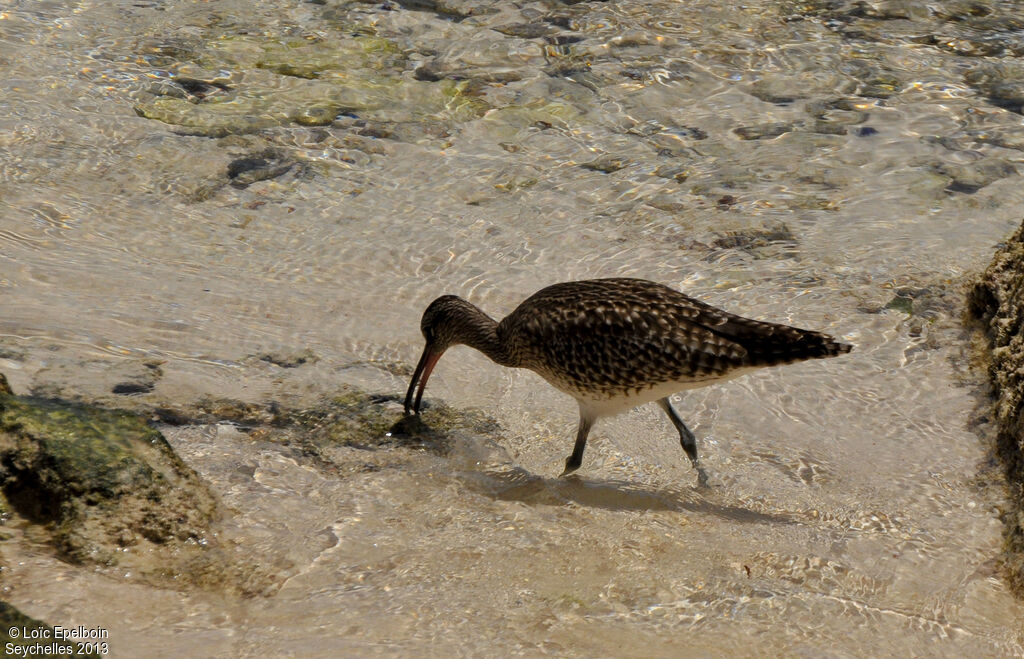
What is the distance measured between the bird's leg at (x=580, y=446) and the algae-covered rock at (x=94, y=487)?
6.58 feet

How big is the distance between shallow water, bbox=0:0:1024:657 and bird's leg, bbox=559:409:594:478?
151 millimetres

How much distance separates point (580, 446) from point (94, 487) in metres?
2.53

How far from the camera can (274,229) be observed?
26.0 ft

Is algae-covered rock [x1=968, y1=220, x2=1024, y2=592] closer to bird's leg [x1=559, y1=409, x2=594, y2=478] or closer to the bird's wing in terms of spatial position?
the bird's wing

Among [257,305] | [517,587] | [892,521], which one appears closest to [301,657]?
[517,587]

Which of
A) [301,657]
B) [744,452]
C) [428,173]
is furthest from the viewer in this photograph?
[428,173]

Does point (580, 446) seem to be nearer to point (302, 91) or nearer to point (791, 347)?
point (791, 347)

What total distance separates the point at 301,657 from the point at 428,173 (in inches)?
219

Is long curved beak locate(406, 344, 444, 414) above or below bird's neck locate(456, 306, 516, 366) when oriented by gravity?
below

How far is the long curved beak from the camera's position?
6035mm

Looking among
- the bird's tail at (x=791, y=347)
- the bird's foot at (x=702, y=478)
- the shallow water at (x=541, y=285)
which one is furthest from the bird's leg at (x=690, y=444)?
the bird's tail at (x=791, y=347)

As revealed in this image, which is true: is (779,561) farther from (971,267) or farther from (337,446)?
(971,267)

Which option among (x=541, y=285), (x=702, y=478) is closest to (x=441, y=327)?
(x=541, y=285)

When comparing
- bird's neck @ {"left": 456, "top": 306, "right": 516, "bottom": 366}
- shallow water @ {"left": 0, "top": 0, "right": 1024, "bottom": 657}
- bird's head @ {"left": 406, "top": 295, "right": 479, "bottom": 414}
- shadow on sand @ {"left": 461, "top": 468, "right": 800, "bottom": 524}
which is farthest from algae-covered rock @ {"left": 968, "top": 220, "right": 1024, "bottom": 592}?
bird's head @ {"left": 406, "top": 295, "right": 479, "bottom": 414}
